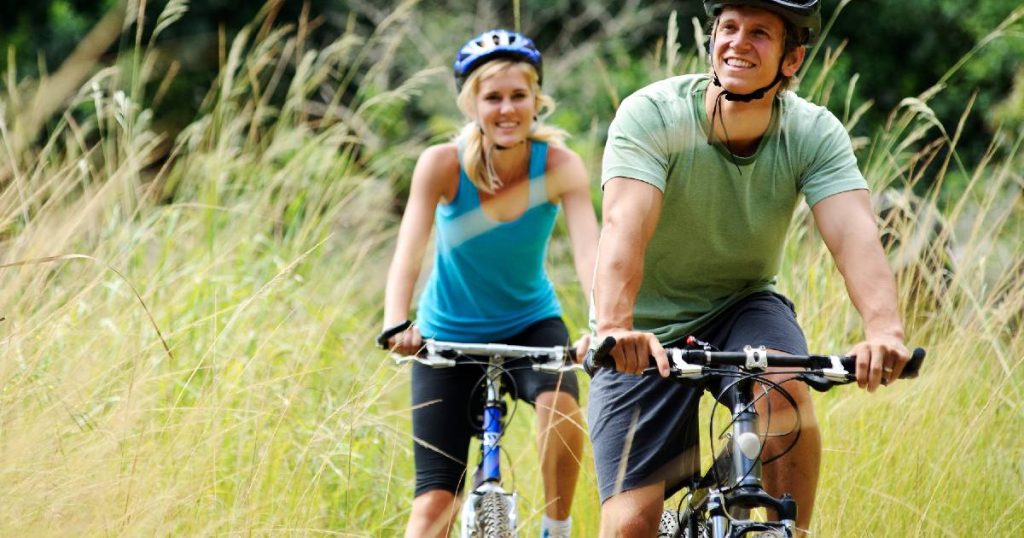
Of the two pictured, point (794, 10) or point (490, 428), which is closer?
point (794, 10)

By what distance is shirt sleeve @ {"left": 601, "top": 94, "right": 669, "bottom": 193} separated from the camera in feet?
10.4

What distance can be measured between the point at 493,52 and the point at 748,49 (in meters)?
1.45

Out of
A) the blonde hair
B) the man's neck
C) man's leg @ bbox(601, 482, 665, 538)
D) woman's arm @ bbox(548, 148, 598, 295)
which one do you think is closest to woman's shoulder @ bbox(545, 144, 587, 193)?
woman's arm @ bbox(548, 148, 598, 295)

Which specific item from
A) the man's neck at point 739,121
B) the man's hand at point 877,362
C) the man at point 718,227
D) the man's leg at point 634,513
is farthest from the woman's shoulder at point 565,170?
the man's hand at point 877,362

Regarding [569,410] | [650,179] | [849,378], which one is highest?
[650,179]

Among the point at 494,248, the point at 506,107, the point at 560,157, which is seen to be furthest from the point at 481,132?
the point at 494,248

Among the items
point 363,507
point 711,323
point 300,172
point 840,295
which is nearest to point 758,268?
point 711,323

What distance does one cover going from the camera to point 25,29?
13.3 meters

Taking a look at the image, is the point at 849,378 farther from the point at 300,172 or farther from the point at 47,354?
the point at 300,172

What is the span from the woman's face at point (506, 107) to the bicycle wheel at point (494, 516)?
1.19m

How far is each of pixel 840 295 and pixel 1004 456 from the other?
2.64 ft

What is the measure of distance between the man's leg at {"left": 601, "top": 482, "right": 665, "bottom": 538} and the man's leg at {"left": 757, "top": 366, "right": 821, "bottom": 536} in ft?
1.02

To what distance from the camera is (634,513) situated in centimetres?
329

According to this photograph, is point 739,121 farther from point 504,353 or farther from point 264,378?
point 264,378
